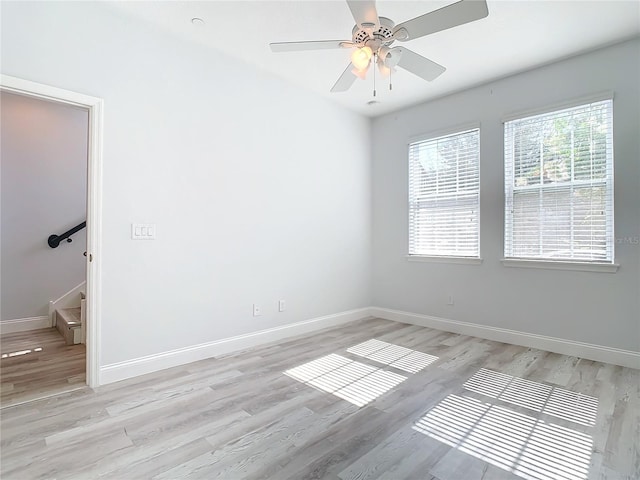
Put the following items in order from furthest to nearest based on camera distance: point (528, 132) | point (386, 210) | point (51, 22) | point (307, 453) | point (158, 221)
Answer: point (386, 210) → point (528, 132) → point (158, 221) → point (51, 22) → point (307, 453)

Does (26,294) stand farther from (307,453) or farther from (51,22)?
(307,453)

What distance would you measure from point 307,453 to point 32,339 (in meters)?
3.71

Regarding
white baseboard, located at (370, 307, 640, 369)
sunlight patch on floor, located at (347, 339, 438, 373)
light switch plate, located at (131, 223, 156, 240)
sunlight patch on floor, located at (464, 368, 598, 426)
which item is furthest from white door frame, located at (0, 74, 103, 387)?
white baseboard, located at (370, 307, 640, 369)

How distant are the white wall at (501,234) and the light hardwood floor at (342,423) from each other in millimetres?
520

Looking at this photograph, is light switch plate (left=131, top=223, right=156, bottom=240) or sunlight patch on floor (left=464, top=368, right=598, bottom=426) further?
light switch plate (left=131, top=223, right=156, bottom=240)

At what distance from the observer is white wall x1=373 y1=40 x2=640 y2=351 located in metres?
2.99

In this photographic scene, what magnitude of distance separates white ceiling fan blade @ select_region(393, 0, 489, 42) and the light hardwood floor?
95.0 inches

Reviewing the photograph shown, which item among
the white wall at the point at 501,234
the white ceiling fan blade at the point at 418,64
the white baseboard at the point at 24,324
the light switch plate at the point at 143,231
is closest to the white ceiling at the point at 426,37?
the white wall at the point at 501,234

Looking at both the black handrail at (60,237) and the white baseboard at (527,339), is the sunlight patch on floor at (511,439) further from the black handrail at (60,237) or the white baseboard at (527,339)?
the black handrail at (60,237)

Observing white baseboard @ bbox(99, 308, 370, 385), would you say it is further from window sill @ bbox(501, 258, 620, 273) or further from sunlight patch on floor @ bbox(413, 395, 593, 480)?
window sill @ bbox(501, 258, 620, 273)

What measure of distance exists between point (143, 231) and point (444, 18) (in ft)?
8.76

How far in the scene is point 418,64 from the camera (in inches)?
99.8

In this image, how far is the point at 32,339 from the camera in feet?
12.2

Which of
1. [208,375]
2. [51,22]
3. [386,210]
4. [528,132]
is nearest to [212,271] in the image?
[208,375]
